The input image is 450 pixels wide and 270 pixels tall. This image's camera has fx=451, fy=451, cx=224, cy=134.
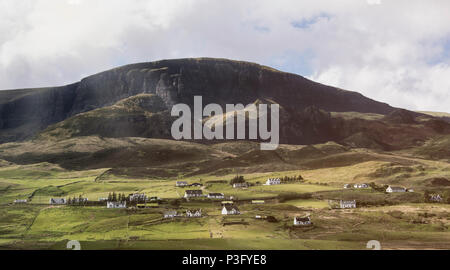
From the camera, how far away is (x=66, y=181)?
640 feet

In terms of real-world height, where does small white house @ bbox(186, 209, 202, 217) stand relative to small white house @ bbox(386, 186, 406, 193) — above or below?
below

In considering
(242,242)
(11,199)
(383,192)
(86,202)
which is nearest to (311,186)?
(383,192)

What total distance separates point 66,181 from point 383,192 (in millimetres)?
129554

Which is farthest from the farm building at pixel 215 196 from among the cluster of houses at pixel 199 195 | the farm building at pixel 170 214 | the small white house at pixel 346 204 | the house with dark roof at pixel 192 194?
the small white house at pixel 346 204

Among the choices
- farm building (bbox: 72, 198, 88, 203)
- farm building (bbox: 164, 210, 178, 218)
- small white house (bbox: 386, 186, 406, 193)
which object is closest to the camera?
farm building (bbox: 164, 210, 178, 218)

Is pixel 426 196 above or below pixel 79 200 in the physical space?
above

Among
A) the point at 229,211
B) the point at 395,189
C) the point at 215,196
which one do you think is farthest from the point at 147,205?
the point at 395,189

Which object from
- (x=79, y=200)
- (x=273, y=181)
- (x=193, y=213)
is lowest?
(x=193, y=213)

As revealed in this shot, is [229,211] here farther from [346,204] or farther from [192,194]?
[346,204]

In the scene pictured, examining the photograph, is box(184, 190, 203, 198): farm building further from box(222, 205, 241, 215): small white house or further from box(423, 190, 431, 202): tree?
box(423, 190, 431, 202): tree

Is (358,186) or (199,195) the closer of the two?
(199,195)

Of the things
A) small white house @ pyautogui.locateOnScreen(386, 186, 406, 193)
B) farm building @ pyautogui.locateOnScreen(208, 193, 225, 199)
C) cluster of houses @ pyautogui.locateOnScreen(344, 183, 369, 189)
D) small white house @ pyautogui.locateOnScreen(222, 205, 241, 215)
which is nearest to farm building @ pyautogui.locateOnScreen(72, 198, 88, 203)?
farm building @ pyautogui.locateOnScreen(208, 193, 225, 199)

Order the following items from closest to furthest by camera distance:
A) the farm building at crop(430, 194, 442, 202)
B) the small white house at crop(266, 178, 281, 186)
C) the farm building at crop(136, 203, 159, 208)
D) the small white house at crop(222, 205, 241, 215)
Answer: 1. the small white house at crop(222, 205, 241, 215)
2. the farm building at crop(136, 203, 159, 208)
3. the farm building at crop(430, 194, 442, 202)
4. the small white house at crop(266, 178, 281, 186)
